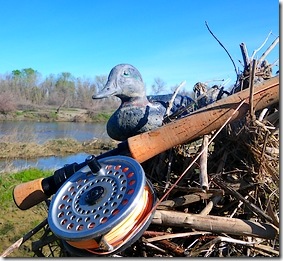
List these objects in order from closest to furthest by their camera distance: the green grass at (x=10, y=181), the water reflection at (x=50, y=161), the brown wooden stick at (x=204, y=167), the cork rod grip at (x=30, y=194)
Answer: the brown wooden stick at (x=204, y=167), the cork rod grip at (x=30, y=194), the green grass at (x=10, y=181), the water reflection at (x=50, y=161)

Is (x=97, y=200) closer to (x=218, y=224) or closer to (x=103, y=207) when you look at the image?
(x=103, y=207)

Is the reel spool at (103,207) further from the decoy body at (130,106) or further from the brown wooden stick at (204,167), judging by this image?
the decoy body at (130,106)

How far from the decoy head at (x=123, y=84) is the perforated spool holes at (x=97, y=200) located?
38 cm

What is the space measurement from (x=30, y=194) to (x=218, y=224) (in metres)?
0.75

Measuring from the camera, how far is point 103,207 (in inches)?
55.1

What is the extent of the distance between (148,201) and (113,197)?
125mm

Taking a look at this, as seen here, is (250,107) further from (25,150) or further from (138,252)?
(25,150)

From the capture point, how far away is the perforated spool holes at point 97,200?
4.39 feet

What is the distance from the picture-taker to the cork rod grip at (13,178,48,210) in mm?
1693

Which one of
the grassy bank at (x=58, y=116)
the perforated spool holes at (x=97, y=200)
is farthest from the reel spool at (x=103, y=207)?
the grassy bank at (x=58, y=116)

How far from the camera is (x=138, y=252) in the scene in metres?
1.56

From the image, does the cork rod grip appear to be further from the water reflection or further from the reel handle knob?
the water reflection

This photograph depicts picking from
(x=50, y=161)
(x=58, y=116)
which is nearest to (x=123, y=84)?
(x=50, y=161)

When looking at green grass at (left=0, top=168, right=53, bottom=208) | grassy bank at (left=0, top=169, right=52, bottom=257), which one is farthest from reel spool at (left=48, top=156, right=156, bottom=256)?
green grass at (left=0, top=168, right=53, bottom=208)
